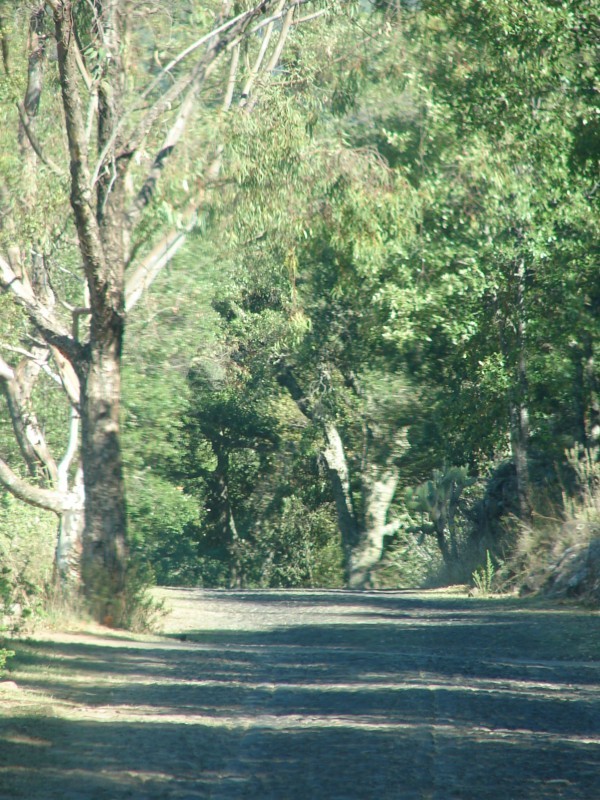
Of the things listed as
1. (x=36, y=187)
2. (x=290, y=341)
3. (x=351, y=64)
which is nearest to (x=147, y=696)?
(x=36, y=187)

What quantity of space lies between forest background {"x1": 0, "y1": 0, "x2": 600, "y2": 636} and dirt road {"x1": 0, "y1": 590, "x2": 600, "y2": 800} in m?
1.75

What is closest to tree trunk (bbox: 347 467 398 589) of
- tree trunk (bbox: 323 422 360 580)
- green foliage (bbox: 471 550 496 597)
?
tree trunk (bbox: 323 422 360 580)

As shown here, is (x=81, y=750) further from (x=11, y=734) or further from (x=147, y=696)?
(x=147, y=696)

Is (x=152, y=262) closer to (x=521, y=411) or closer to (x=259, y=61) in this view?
(x=259, y=61)

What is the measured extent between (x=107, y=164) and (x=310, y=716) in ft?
26.8

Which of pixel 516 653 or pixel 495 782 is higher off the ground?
pixel 516 653

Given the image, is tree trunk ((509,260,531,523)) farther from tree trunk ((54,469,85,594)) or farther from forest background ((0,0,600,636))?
tree trunk ((54,469,85,594))

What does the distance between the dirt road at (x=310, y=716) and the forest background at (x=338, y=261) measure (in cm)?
175

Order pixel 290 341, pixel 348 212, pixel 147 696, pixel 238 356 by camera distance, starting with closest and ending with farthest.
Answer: pixel 147 696 → pixel 348 212 → pixel 290 341 → pixel 238 356

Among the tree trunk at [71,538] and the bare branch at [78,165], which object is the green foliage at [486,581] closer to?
the tree trunk at [71,538]

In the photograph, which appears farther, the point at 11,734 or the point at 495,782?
the point at 11,734

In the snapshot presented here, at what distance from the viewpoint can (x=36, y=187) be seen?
14.4 m

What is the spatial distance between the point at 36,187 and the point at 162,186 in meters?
1.96

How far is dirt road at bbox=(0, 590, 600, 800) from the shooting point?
5.14 metres
